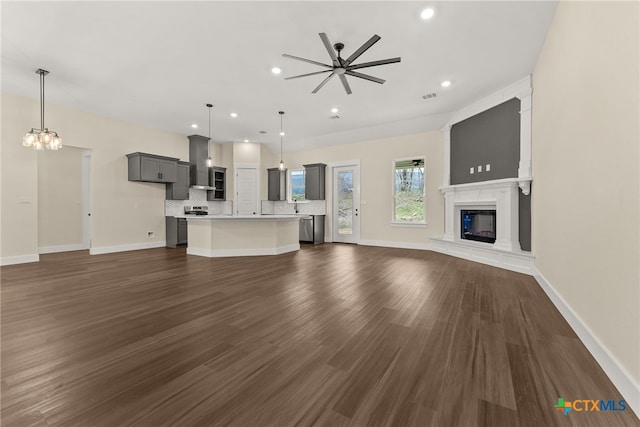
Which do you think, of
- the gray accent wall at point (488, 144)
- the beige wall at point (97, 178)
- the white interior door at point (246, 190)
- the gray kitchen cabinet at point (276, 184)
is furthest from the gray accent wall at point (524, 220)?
the beige wall at point (97, 178)

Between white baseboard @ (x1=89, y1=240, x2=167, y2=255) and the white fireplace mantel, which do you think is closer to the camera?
the white fireplace mantel

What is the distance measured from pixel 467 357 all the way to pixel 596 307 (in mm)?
1042

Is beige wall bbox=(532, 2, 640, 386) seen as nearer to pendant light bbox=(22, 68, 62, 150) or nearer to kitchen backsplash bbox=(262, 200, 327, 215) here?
kitchen backsplash bbox=(262, 200, 327, 215)

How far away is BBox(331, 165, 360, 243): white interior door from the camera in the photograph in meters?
7.89

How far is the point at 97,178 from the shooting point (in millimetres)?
6047

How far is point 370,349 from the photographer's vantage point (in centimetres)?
184

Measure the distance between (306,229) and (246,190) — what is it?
257 centimetres

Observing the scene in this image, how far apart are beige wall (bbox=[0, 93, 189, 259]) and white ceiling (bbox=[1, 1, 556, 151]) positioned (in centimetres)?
Result: 34

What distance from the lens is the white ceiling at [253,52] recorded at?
290 cm

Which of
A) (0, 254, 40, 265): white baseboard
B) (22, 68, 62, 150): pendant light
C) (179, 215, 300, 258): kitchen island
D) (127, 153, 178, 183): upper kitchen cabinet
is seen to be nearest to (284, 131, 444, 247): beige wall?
(179, 215, 300, 258): kitchen island

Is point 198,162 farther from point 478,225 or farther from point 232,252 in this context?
point 478,225

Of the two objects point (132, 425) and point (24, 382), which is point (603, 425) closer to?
point (132, 425)

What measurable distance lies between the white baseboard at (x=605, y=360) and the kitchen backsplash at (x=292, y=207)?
21.2 feet

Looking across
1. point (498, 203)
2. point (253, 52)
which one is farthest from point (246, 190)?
point (498, 203)
